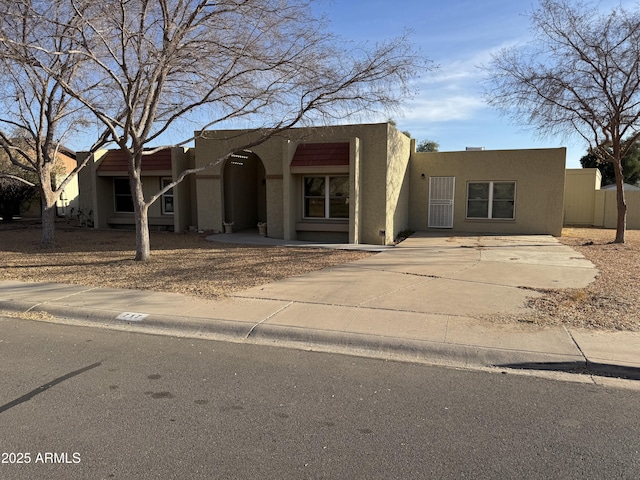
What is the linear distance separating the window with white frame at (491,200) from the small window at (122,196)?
1562cm

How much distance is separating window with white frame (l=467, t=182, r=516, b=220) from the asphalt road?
16.2 metres

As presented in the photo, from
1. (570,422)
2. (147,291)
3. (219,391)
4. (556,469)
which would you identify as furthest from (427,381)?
(147,291)

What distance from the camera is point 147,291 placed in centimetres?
856

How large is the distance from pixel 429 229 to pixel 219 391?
1739 cm

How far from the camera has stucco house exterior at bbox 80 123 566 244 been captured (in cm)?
1569

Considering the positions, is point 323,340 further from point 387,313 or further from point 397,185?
point 397,185

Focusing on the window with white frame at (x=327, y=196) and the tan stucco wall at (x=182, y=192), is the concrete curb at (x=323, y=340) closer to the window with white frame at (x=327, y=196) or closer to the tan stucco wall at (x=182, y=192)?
A: the window with white frame at (x=327, y=196)

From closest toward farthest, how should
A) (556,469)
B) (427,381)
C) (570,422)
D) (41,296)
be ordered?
(556,469), (570,422), (427,381), (41,296)

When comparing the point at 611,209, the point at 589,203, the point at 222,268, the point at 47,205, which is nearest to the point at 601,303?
the point at 222,268

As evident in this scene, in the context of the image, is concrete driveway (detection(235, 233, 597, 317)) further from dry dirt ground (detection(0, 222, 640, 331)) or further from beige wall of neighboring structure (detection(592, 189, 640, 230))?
beige wall of neighboring structure (detection(592, 189, 640, 230))

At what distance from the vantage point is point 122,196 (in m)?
21.6

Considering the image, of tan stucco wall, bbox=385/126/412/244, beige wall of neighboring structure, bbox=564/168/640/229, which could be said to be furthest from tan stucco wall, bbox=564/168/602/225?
tan stucco wall, bbox=385/126/412/244

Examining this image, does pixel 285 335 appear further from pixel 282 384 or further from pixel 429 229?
pixel 429 229

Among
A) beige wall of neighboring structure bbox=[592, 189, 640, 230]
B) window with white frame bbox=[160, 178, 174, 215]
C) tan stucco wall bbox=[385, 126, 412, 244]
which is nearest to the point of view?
tan stucco wall bbox=[385, 126, 412, 244]
